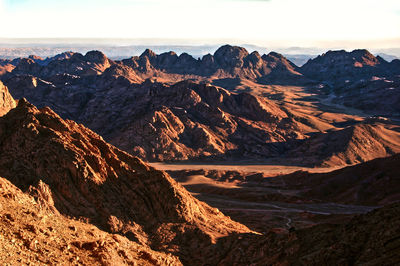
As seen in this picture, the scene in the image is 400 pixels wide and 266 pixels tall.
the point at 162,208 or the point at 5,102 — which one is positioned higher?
the point at 5,102

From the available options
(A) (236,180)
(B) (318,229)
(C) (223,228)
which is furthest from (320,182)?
(B) (318,229)

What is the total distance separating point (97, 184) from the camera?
123 ft

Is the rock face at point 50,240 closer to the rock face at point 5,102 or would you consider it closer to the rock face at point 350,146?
the rock face at point 5,102

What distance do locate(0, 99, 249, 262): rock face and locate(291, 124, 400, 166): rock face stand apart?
85.0m

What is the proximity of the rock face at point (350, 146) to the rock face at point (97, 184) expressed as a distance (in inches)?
3345

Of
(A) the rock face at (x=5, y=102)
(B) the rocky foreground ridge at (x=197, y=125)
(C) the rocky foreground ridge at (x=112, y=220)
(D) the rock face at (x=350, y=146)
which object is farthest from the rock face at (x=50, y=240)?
(D) the rock face at (x=350, y=146)

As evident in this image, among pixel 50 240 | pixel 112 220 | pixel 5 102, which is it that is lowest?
pixel 112 220

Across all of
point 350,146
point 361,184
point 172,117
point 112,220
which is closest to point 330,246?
point 112,220

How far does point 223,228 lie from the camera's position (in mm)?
42938

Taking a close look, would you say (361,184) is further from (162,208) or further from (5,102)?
(5,102)

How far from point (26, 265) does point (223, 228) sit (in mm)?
25283

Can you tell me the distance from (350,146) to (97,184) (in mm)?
104377

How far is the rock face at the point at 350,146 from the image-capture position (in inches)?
4764

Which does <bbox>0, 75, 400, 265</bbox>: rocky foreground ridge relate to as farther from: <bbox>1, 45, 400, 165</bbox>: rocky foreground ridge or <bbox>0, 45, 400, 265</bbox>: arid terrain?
<bbox>1, 45, 400, 165</bbox>: rocky foreground ridge
